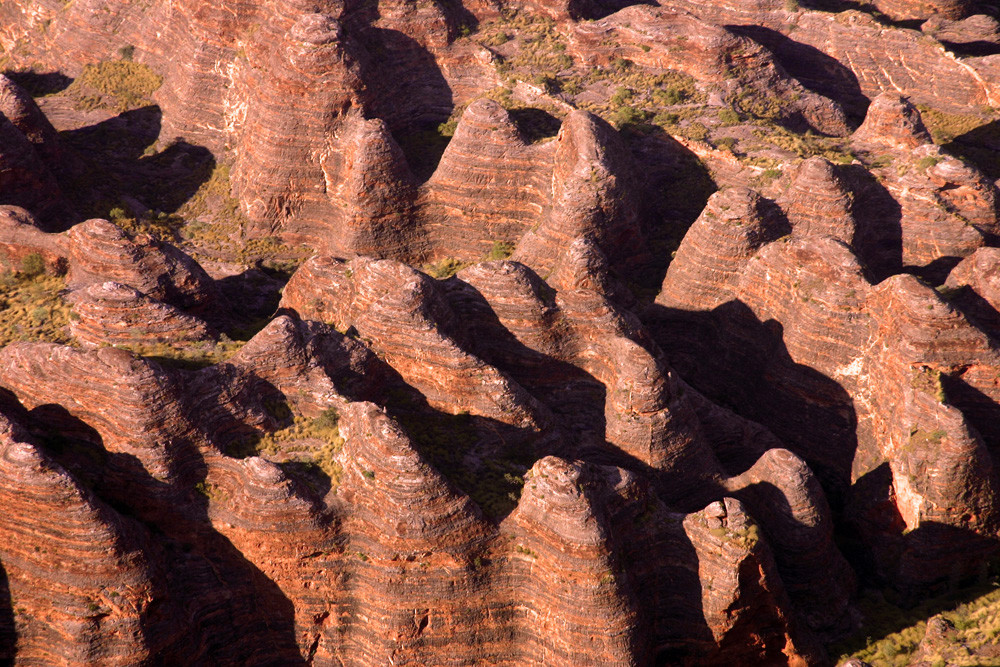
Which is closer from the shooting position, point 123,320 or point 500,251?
point 123,320

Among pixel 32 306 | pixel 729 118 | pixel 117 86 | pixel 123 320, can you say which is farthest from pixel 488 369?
pixel 117 86

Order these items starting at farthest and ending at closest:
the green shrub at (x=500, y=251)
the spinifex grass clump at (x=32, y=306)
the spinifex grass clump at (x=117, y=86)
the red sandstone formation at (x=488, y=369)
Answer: the spinifex grass clump at (x=117, y=86), the green shrub at (x=500, y=251), the spinifex grass clump at (x=32, y=306), the red sandstone formation at (x=488, y=369)

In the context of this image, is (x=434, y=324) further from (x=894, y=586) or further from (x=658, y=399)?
(x=894, y=586)

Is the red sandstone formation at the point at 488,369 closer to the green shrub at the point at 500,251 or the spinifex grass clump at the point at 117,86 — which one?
the green shrub at the point at 500,251

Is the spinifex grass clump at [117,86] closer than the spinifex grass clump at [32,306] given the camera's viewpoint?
No

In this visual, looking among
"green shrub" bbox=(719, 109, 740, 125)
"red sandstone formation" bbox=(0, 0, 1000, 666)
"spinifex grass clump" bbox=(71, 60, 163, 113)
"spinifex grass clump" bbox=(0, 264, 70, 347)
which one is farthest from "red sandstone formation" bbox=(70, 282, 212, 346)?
"green shrub" bbox=(719, 109, 740, 125)

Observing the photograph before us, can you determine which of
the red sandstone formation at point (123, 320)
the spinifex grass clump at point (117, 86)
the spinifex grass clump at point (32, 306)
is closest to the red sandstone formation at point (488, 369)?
the red sandstone formation at point (123, 320)

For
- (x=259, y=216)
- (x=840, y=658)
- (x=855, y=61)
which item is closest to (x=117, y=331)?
(x=259, y=216)

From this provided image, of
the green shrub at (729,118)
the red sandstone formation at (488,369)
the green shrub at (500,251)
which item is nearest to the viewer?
the red sandstone formation at (488,369)

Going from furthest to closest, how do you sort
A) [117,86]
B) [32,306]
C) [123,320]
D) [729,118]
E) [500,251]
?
[117,86], [729,118], [500,251], [32,306], [123,320]

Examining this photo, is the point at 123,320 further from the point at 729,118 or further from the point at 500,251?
the point at 729,118

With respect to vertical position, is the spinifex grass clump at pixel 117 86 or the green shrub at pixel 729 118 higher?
the green shrub at pixel 729 118

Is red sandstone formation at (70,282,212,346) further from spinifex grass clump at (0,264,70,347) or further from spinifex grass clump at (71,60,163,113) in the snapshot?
spinifex grass clump at (71,60,163,113)
